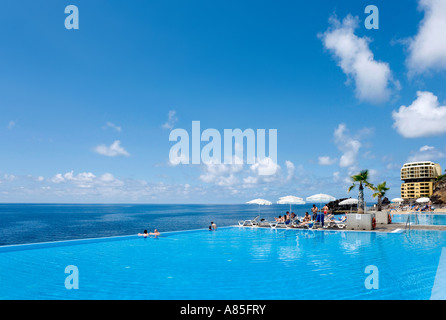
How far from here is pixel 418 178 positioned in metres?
136

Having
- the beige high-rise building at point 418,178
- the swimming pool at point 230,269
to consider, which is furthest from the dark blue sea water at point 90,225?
the beige high-rise building at point 418,178

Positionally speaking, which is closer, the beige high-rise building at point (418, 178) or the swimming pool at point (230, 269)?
the swimming pool at point (230, 269)

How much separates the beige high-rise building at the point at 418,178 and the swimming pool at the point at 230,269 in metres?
137

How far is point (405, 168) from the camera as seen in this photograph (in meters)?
142

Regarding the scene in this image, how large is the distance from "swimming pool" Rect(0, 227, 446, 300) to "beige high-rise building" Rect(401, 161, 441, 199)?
13730 centimetres

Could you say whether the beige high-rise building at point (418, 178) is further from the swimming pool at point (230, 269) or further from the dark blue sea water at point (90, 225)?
the swimming pool at point (230, 269)

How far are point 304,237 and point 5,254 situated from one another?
17.4 meters

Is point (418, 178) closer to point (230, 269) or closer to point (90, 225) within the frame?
point (90, 225)

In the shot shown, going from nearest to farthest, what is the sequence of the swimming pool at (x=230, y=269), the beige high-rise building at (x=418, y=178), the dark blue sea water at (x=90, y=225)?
the swimming pool at (x=230, y=269) < the dark blue sea water at (x=90, y=225) < the beige high-rise building at (x=418, y=178)

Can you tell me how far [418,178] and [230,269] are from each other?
15534cm

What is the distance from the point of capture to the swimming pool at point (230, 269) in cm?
824

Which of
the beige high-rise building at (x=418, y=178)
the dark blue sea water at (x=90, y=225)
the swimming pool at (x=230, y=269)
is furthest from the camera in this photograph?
the beige high-rise building at (x=418, y=178)

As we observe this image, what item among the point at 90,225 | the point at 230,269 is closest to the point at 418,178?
the point at 90,225
